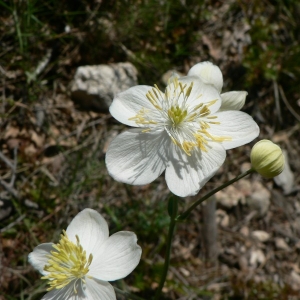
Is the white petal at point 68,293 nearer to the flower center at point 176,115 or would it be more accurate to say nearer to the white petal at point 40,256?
the white petal at point 40,256

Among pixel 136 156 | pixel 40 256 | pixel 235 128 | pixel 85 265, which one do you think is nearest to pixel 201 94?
pixel 235 128

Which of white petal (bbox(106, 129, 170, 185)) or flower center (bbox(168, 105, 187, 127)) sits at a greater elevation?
flower center (bbox(168, 105, 187, 127))

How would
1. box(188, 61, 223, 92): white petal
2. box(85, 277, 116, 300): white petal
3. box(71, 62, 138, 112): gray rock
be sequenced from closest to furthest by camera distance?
box(85, 277, 116, 300): white petal, box(188, 61, 223, 92): white petal, box(71, 62, 138, 112): gray rock

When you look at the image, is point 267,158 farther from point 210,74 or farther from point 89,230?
point 89,230

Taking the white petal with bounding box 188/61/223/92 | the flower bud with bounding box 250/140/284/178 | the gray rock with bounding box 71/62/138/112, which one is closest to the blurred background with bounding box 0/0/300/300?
the gray rock with bounding box 71/62/138/112

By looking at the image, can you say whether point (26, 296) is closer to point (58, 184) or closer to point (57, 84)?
point (58, 184)

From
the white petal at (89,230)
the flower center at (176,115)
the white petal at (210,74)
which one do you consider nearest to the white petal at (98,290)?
the white petal at (89,230)

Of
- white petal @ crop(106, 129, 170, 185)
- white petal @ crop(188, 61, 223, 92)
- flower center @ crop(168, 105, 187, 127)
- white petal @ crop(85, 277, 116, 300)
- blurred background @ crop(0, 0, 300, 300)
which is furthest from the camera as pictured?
blurred background @ crop(0, 0, 300, 300)

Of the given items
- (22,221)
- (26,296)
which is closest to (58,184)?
(22,221)

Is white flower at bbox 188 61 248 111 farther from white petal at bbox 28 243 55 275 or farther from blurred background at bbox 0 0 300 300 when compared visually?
blurred background at bbox 0 0 300 300
